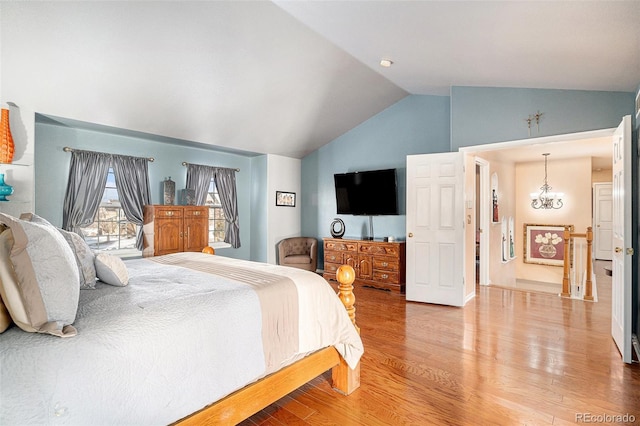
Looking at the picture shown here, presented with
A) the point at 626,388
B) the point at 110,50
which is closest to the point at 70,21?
the point at 110,50

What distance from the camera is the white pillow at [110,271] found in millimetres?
1918

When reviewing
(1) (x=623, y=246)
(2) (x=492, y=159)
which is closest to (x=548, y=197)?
(2) (x=492, y=159)

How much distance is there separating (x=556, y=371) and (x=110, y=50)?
4.82 m

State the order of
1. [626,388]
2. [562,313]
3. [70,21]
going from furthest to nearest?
1. [562,313]
2. [70,21]
3. [626,388]

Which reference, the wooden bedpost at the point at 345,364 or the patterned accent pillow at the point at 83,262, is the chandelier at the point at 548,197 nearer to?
the wooden bedpost at the point at 345,364

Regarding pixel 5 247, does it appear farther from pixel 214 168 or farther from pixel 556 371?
pixel 214 168

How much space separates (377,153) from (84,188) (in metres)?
4.58

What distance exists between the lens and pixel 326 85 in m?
4.71

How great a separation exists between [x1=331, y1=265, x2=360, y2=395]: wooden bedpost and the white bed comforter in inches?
9.7

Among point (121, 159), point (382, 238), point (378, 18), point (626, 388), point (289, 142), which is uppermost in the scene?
point (378, 18)

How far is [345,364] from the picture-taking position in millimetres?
2230

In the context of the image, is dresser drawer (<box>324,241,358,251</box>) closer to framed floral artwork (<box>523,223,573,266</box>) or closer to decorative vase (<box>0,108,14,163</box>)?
decorative vase (<box>0,108,14,163</box>)

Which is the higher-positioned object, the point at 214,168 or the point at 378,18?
the point at 378,18

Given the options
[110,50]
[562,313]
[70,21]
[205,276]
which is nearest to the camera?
[205,276]
